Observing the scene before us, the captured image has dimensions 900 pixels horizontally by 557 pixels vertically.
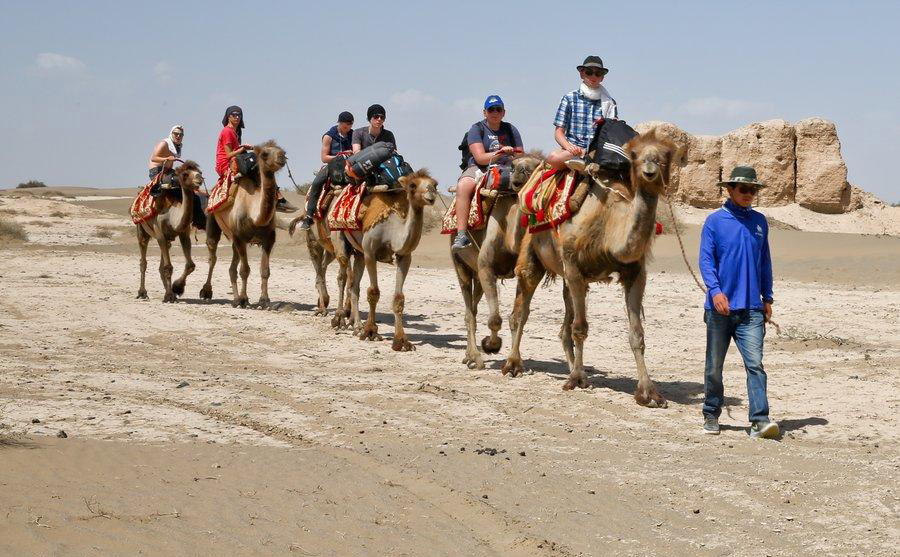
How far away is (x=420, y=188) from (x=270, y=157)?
4.82 m

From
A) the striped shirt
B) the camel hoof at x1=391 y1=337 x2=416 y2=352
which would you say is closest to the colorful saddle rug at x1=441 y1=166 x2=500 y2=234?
the striped shirt

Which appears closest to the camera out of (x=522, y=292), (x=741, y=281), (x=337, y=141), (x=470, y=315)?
(x=741, y=281)

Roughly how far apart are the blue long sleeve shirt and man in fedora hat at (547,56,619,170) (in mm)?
2561

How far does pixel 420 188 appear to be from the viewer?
13852mm

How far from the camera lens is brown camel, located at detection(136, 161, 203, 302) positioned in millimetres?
19453

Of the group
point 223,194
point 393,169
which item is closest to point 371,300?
point 393,169

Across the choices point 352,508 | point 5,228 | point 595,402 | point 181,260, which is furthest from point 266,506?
point 5,228

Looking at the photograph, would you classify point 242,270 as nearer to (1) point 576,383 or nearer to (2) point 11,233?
(1) point 576,383

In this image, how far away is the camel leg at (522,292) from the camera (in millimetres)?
11531

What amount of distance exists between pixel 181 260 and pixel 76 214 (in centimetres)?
2410

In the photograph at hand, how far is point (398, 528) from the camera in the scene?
629cm

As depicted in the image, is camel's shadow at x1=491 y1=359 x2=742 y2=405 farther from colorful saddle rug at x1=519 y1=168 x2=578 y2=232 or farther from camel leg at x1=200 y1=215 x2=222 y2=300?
camel leg at x1=200 y1=215 x2=222 y2=300

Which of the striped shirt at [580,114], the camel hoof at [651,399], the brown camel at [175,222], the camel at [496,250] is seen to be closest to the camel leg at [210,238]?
the brown camel at [175,222]

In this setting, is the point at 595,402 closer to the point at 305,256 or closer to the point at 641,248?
the point at 641,248
